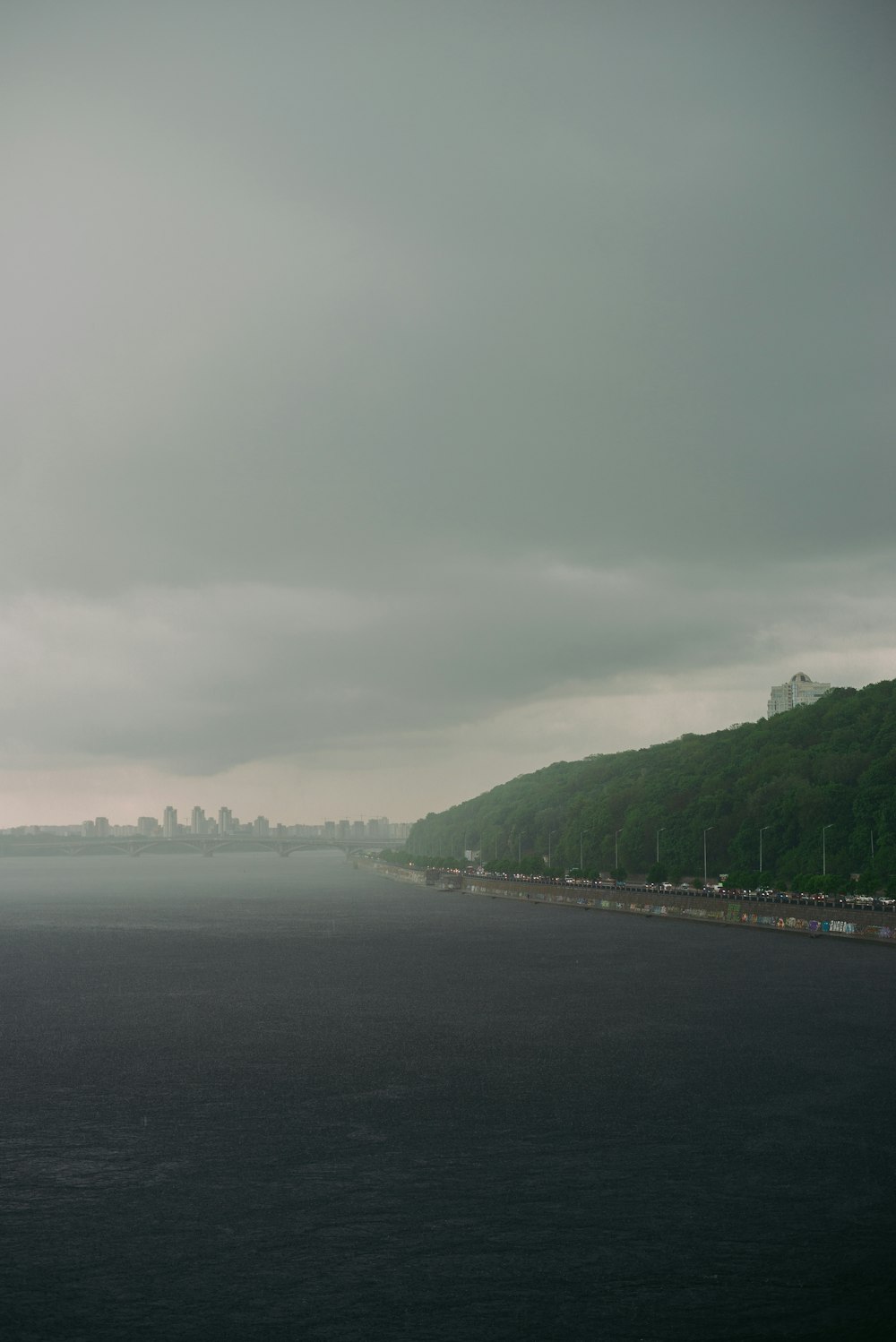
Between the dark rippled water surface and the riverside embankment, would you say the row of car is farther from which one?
the dark rippled water surface

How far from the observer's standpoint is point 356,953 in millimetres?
106375

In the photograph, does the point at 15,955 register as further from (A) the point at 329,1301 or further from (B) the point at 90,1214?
(A) the point at 329,1301

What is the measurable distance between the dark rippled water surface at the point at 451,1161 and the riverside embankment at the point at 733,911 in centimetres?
2893

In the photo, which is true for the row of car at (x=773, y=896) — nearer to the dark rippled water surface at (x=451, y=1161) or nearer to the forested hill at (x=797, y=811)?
the forested hill at (x=797, y=811)

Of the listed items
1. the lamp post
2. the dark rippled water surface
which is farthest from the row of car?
the dark rippled water surface

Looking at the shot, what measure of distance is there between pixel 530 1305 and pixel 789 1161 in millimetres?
13979

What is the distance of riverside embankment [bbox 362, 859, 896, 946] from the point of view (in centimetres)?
11056

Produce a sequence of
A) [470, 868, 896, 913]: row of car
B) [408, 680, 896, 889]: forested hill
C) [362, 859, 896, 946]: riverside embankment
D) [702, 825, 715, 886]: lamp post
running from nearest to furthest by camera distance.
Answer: [362, 859, 896, 946]: riverside embankment → [470, 868, 896, 913]: row of car → [408, 680, 896, 889]: forested hill → [702, 825, 715, 886]: lamp post

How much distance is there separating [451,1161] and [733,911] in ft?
334

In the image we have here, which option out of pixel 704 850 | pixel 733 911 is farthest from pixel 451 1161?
pixel 704 850

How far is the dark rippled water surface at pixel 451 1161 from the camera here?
27.1 metres

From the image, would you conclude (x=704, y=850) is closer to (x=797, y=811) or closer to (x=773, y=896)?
(x=797, y=811)

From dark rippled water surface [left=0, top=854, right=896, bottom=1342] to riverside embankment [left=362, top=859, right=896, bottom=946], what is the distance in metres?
28.9

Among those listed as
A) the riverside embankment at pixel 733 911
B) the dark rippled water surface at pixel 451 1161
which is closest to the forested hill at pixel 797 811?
the riverside embankment at pixel 733 911
